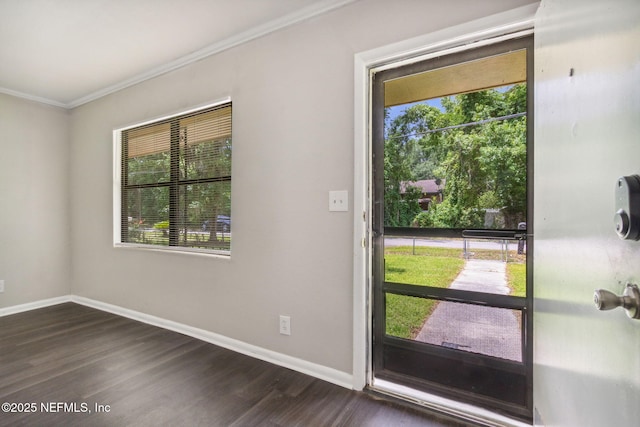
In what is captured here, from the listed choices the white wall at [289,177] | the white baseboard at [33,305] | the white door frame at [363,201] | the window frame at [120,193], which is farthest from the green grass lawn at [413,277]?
the white baseboard at [33,305]

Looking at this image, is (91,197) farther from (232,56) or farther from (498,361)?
(498,361)

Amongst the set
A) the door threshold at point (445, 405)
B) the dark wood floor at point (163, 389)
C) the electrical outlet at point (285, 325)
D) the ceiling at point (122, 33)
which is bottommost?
the dark wood floor at point (163, 389)

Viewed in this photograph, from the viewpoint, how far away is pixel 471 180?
1.63 metres

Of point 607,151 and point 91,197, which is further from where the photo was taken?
point 91,197

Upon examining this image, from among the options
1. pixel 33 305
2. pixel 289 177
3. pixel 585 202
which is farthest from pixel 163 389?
pixel 33 305

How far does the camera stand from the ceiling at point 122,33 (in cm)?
189

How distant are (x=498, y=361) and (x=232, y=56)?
2688 mm

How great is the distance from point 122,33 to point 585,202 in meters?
2.85

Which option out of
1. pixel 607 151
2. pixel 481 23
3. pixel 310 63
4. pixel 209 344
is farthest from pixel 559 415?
pixel 209 344

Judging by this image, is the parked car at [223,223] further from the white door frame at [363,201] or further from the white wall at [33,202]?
the white wall at [33,202]

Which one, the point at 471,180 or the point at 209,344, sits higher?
the point at 471,180

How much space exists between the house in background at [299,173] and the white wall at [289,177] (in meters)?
0.01

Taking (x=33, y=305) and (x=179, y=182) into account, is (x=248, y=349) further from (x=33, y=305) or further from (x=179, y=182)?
(x=33, y=305)

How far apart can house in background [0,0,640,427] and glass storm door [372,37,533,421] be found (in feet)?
0.49
